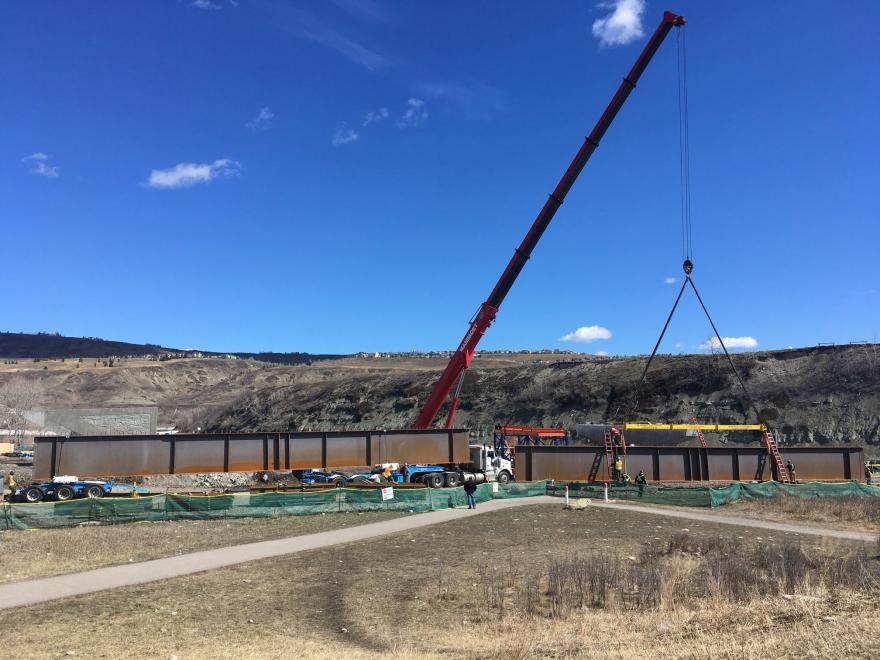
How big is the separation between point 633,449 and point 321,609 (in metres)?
25.0

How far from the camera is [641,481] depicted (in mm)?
31547

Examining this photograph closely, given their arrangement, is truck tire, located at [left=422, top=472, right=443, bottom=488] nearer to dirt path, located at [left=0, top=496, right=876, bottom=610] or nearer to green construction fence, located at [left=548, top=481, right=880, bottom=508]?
dirt path, located at [left=0, top=496, right=876, bottom=610]

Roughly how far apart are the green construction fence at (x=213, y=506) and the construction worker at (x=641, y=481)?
8.08 m

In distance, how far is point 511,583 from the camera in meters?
13.3

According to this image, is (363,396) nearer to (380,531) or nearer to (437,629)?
(380,531)

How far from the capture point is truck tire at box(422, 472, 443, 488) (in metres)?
31.5

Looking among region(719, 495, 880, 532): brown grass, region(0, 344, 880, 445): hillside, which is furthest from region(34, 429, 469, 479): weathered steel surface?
region(0, 344, 880, 445): hillside

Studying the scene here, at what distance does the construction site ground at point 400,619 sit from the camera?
830cm

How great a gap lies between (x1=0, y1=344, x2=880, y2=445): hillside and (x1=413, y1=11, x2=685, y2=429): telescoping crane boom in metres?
31.6

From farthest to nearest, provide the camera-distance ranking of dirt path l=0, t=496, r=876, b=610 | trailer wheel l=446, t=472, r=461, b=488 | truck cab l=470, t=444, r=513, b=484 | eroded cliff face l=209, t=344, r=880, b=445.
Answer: eroded cliff face l=209, t=344, r=880, b=445 → truck cab l=470, t=444, r=513, b=484 → trailer wheel l=446, t=472, r=461, b=488 → dirt path l=0, t=496, r=876, b=610

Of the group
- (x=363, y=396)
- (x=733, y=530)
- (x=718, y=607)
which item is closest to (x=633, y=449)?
(x=733, y=530)

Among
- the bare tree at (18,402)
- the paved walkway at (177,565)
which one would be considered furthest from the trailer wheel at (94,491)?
the bare tree at (18,402)

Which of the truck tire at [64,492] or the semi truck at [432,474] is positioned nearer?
the truck tire at [64,492]

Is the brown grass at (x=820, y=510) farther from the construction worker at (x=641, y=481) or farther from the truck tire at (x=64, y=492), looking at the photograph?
the truck tire at (x=64, y=492)
